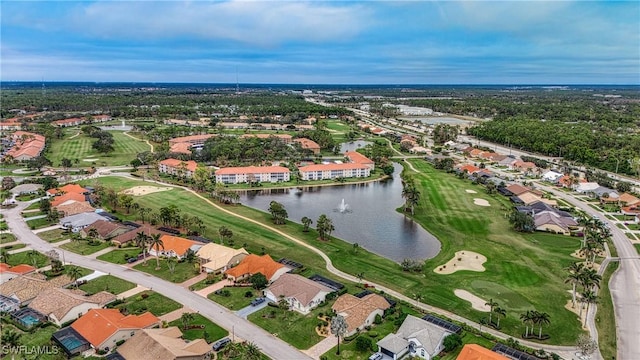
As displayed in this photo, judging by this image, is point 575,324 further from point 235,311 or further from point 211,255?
point 211,255

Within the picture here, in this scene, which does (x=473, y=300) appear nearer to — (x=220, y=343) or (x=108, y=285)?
(x=220, y=343)

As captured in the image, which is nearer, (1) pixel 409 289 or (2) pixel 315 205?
(1) pixel 409 289

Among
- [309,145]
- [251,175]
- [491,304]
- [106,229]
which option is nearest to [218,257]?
[106,229]

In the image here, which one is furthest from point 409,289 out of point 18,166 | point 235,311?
point 18,166

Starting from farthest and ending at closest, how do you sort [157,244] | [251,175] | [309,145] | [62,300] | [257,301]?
[309,145] → [251,175] → [157,244] → [257,301] → [62,300]

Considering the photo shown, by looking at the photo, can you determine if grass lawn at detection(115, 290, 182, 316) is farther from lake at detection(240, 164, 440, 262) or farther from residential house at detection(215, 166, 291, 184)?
residential house at detection(215, 166, 291, 184)

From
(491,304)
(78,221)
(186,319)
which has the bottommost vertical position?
(186,319)

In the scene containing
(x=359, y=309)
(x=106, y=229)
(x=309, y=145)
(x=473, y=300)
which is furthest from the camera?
(x=309, y=145)
